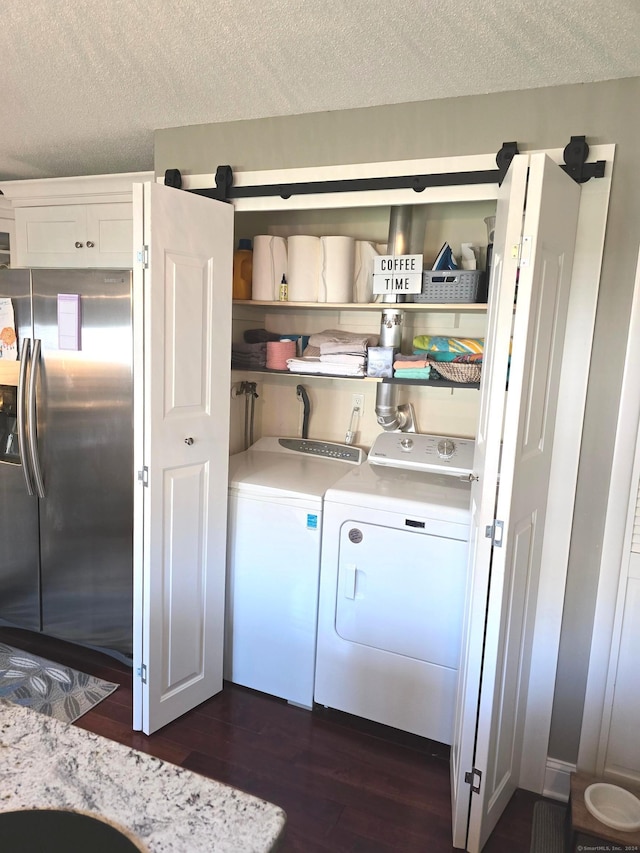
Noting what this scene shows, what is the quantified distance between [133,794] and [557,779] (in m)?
1.77

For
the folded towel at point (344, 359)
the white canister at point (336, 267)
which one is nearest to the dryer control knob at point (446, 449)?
the folded towel at point (344, 359)

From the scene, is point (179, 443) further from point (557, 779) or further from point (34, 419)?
point (557, 779)

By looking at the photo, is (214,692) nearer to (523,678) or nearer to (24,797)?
(523,678)

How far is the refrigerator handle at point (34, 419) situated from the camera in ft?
8.23

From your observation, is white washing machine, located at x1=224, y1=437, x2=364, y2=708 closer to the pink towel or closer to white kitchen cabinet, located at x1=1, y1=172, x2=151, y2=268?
the pink towel

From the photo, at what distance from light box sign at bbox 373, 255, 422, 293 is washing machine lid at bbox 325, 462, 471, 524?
78 centimetres

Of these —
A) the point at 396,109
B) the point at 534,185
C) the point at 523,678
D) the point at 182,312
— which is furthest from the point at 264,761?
the point at 396,109

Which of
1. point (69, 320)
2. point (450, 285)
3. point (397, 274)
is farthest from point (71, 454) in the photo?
point (450, 285)

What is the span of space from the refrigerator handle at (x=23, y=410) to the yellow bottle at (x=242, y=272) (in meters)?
0.95

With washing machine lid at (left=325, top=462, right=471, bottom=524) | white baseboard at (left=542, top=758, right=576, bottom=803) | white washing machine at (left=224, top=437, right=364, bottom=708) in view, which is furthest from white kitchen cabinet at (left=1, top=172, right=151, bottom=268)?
white baseboard at (left=542, top=758, right=576, bottom=803)

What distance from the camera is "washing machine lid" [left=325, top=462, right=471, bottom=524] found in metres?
2.11

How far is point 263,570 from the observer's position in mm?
2455

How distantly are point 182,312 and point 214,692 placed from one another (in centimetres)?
163

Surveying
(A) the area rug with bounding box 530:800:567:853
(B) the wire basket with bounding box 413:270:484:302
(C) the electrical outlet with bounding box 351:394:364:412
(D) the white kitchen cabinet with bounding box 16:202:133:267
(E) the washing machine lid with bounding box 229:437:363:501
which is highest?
(D) the white kitchen cabinet with bounding box 16:202:133:267
